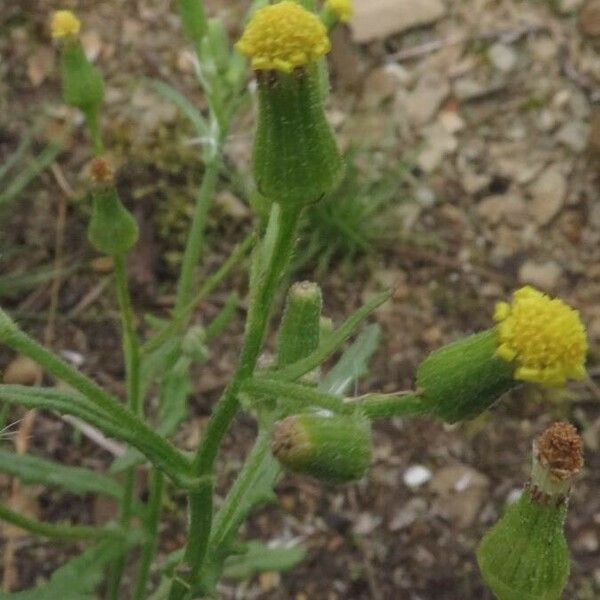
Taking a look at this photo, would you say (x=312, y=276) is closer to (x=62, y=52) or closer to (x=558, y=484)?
(x=62, y=52)

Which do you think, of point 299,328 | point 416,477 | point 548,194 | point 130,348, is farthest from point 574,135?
point 299,328

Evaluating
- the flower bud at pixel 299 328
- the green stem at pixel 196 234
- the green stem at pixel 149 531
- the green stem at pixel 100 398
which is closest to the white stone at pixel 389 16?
the green stem at pixel 196 234

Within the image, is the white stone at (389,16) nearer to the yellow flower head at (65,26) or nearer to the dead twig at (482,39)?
the dead twig at (482,39)

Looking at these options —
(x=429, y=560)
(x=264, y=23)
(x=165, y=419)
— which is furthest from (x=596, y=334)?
(x=264, y=23)

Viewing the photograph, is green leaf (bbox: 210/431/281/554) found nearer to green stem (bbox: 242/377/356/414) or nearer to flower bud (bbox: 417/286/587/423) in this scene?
green stem (bbox: 242/377/356/414)

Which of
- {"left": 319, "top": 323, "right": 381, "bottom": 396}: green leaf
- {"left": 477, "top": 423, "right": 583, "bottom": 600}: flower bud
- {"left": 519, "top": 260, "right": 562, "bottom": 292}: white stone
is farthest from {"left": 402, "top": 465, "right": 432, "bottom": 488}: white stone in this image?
{"left": 477, "top": 423, "right": 583, "bottom": 600}: flower bud

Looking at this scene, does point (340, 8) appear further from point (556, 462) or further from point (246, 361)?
point (556, 462)
